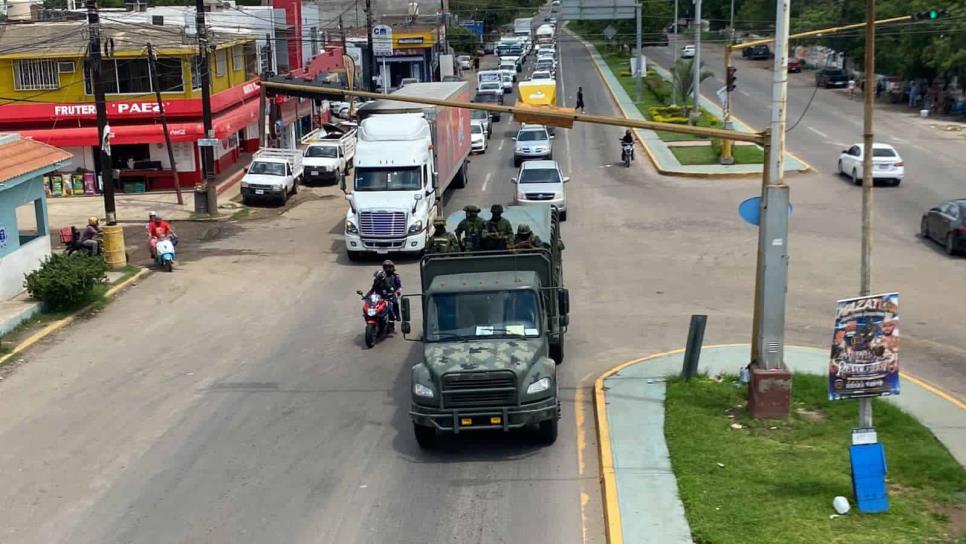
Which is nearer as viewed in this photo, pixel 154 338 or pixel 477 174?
pixel 154 338

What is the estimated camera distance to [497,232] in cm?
1820

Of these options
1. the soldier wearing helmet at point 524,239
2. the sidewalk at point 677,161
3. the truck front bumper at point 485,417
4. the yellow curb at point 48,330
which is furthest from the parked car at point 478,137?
the truck front bumper at point 485,417

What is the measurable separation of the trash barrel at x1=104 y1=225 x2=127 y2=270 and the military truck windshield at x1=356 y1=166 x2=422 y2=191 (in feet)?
20.6

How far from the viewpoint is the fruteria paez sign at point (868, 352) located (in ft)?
39.0

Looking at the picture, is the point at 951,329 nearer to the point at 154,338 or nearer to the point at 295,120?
the point at 154,338

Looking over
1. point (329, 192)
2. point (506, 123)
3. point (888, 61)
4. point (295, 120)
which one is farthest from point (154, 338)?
point (888, 61)

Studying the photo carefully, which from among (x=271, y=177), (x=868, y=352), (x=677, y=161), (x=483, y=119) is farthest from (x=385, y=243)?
(x=483, y=119)

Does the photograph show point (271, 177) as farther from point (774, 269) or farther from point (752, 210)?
point (774, 269)

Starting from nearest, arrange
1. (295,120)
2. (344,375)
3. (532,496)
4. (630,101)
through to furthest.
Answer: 1. (532,496)
2. (344,375)
3. (295,120)
4. (630,101)

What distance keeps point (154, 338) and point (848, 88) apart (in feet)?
207

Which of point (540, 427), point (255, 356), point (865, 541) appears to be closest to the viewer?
point (865, 541)

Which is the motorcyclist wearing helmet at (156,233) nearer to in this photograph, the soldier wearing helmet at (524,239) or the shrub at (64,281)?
the shrub at (64,281)

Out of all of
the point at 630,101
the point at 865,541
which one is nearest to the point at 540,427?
the point at 865,541

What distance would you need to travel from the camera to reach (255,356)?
1995 cm
